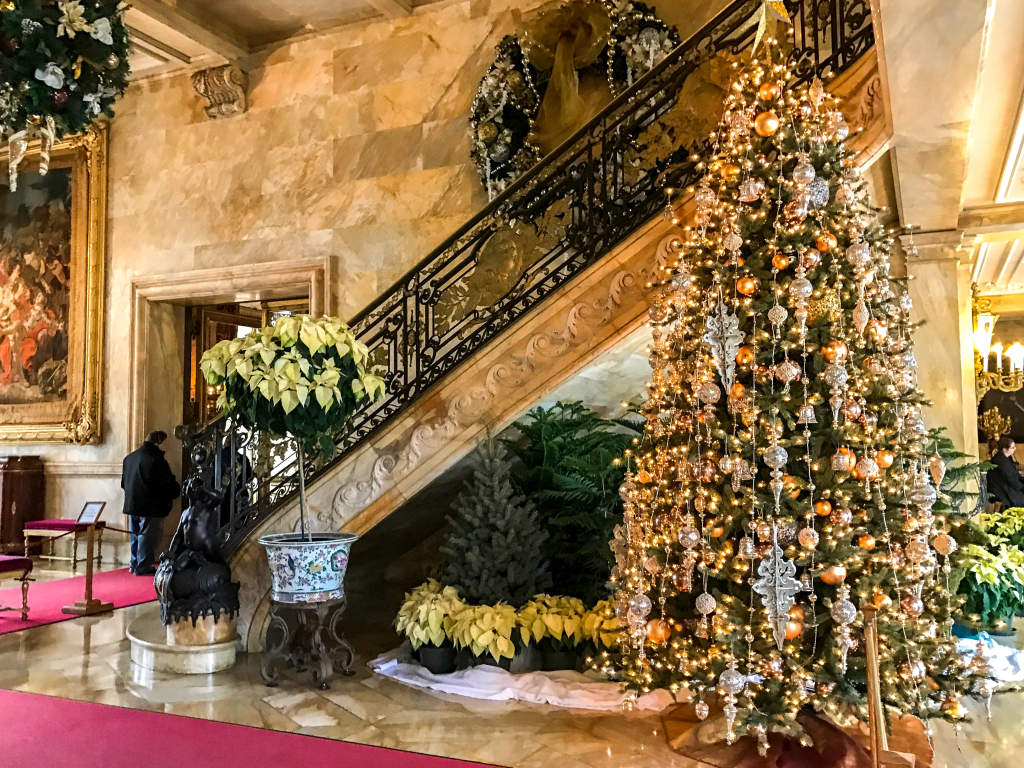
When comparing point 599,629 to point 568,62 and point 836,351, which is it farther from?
point 568,62

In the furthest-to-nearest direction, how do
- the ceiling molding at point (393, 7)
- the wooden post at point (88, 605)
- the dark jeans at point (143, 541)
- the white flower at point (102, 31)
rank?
the dark jeans at point (143, 541)
the ceiling molding at point (393, 7)
the wooden post at point (88, 605)
the white flower at point (102, 31)

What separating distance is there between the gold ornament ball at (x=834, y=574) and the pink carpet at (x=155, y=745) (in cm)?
162

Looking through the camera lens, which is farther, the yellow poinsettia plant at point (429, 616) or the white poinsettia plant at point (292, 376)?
the yellow poinsettia plant at point (429, 616)

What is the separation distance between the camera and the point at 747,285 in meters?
3.31

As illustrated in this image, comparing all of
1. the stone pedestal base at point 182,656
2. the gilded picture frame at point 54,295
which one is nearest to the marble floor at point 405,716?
the stone pedestal base at point 182,656

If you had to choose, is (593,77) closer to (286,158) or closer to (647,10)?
(647,10)

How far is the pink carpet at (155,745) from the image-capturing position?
10.9ft

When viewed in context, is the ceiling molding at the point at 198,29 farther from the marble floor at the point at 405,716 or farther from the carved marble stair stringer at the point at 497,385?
the marble floor at the point at 405,716

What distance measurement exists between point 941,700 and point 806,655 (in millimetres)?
576

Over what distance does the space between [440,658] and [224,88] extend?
6.94 metres

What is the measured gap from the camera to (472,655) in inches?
181

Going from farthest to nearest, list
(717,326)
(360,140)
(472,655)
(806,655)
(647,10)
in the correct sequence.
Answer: (360,140) → (647,10) → (472,655) → (717,326) → (806,655)

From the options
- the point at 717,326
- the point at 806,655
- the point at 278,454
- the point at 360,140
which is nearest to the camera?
the point at 806,655

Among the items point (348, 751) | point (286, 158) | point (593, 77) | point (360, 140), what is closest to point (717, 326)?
point (348, 751)
